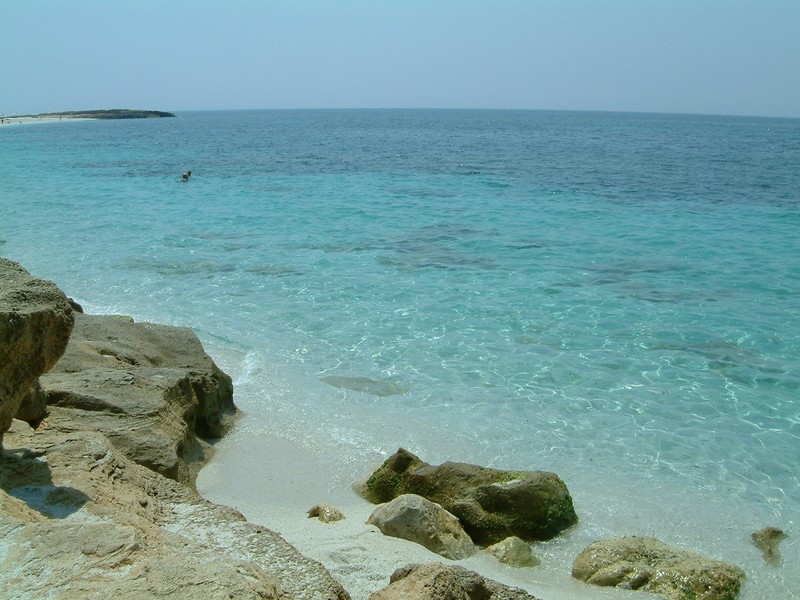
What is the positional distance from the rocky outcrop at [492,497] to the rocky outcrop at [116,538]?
2541 millimetres

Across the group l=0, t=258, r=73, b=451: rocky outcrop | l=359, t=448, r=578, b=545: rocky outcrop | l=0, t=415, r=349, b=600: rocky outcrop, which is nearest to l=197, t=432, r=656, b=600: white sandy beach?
l=359, t=448, r=578, b=545: rocky outcrop

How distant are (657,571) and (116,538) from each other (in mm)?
4053

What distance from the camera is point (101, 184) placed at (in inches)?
1212

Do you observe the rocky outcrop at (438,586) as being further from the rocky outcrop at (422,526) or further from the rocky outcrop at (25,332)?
the rocky outcrop at (25,332)

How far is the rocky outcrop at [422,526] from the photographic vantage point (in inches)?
223

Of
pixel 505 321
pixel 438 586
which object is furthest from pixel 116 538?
pixel 505 321

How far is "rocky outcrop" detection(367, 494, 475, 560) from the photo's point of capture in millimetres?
5652

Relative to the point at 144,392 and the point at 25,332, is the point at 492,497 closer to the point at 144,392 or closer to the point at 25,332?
the point at 144,392

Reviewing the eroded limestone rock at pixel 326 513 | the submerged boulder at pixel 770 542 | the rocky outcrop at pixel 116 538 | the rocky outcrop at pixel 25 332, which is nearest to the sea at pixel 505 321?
the submerged boulder at pixel 770 542

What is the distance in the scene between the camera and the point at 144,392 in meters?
6.69

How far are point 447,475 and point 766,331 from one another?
24.1 feet

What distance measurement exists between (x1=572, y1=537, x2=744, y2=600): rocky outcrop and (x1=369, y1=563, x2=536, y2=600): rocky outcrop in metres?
1.67

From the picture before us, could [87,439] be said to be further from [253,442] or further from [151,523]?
[253,442]

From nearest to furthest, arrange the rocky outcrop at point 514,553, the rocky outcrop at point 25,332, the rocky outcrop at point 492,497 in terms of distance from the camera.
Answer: the rocky outcrop at point 25,332
the rocky outcrop at point 514,553
the rocky outcrop at point 492,497
